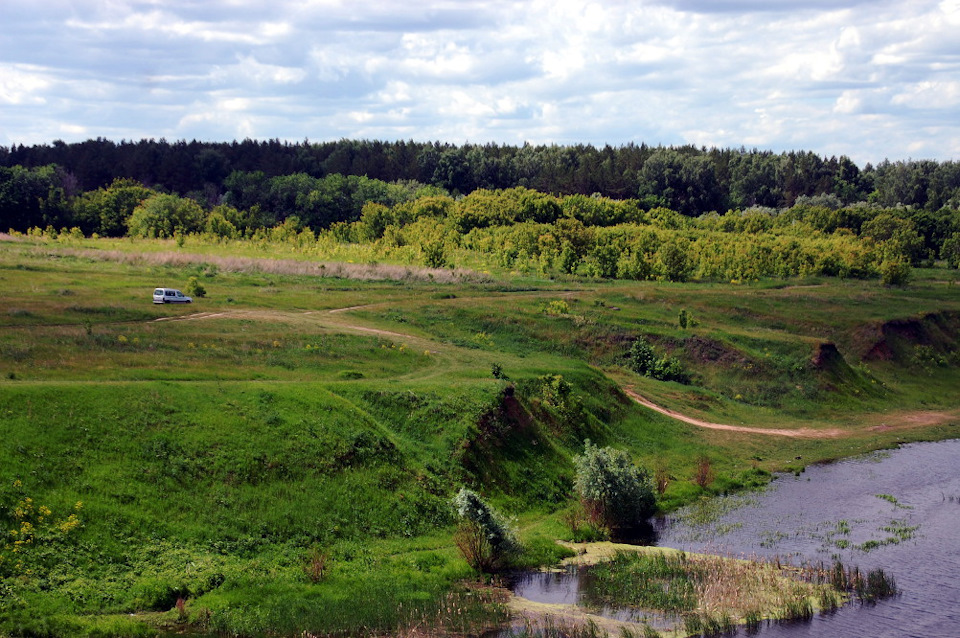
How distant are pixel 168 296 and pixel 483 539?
48351 millimetres

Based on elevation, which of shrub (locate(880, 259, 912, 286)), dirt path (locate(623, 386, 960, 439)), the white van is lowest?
dirt path (locate(623, 386, 960, 439))

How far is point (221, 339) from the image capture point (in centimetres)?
6391

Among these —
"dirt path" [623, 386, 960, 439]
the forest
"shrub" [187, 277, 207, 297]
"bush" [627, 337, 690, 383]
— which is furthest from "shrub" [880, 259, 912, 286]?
"shrub" [187, 277, 207, 297]

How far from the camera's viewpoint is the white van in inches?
3100

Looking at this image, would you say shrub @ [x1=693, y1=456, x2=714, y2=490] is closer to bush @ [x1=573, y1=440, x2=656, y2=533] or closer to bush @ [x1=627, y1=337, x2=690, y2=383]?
bush @ [x1=573, y1=440, x2=656, y2=533]

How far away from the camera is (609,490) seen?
160 feet

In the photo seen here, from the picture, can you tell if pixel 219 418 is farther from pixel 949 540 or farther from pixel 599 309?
pixel 599 309

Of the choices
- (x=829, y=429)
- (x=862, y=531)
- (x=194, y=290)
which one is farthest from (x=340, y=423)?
(x=829, y=429)

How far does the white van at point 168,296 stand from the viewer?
78.8 meters

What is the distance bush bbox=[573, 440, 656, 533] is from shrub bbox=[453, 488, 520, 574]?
28.5 ft

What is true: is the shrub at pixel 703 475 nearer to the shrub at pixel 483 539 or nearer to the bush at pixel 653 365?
the shrub at pixel 483 539

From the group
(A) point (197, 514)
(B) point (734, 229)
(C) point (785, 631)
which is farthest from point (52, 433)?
(B) point (734, 229)

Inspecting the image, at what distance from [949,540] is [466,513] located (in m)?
25.4

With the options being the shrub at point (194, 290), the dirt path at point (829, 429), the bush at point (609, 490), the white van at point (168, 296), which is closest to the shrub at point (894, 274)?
the dirt path at point (829, 429)
